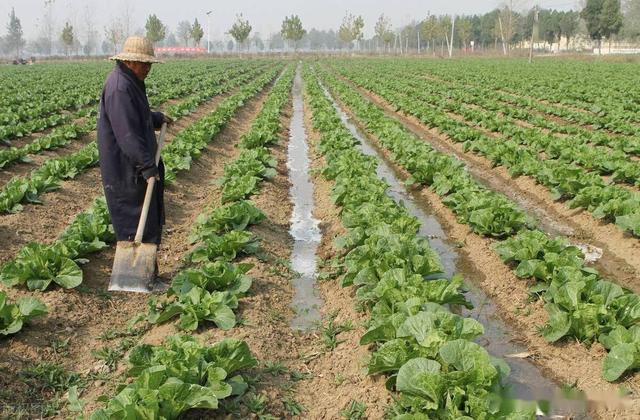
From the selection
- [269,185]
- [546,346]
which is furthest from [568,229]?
[269,185]

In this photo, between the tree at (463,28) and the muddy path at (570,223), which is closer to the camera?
the muddy path at (570,223)

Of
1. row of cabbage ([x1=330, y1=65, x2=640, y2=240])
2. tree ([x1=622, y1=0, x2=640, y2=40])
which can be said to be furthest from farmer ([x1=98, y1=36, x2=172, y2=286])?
tree ([x1=622, y1=0, x2=640, y2=40])

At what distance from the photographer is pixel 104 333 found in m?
5.25

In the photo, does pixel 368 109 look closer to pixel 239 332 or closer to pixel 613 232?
pixel 613 232

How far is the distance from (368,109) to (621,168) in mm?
10962

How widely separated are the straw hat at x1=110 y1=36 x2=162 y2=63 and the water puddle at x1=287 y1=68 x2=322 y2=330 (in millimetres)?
2863

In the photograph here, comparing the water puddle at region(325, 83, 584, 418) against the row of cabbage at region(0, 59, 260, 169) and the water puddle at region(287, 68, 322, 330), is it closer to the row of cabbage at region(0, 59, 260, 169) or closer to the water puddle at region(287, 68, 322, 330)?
the water puddle at region(287, 68, 322, 330)

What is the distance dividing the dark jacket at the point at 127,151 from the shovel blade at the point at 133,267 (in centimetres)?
28

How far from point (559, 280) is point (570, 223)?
3.54 metres

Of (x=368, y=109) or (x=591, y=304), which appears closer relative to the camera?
(x=591, y=304)

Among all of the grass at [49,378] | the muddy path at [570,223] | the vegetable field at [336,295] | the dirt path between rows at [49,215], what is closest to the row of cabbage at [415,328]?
the vegetable field at [336,295]

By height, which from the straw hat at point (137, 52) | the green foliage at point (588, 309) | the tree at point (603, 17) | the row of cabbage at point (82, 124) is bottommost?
the green foliage at point (588, 309)

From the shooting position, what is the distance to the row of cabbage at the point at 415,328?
3584mm

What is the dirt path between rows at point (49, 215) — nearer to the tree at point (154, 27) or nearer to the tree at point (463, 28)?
the tree at point (154, 27)
